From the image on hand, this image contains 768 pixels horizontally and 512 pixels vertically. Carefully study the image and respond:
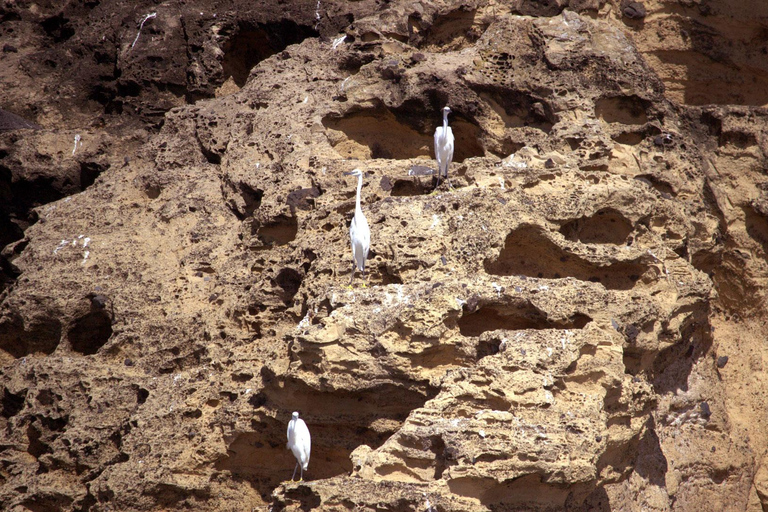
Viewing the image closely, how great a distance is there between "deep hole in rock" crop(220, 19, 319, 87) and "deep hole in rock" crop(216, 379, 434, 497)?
5515mm

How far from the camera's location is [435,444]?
5.44 m

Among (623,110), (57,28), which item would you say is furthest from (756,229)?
(57,28)

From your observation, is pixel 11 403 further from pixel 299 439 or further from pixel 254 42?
pixel 254 42

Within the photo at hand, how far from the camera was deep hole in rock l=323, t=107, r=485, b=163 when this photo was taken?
8727 millimetres

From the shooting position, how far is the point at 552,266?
694 centimetres

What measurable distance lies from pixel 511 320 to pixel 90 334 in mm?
4355

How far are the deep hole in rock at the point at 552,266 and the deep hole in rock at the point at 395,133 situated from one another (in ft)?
6.55

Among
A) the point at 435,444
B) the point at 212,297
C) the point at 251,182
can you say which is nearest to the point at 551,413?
the point at 435,444

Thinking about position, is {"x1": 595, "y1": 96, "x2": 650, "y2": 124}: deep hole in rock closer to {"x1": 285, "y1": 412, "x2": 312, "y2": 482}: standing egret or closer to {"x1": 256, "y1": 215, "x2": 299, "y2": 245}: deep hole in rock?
{"x1": 256, "y1": 215, "x2": 299, "y2": 245}: deep hole in rock

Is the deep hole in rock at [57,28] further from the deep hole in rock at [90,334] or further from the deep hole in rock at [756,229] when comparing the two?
the deep hole in rock at [756,229]

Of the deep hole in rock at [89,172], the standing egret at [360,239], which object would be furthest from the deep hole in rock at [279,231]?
the deep hole in rock at [89,172]

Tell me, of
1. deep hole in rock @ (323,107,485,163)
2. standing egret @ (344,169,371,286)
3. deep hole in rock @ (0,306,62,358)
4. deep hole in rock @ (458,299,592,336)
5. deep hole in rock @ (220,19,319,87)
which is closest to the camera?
deep hole in rock @ (458,299,592,336)

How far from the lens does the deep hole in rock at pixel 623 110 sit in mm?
8211

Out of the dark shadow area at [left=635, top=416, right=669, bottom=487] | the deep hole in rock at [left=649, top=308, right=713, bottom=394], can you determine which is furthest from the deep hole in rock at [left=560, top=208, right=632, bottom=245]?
the dark shadow area at [left=635, top=416, right=669, bottom=487]
